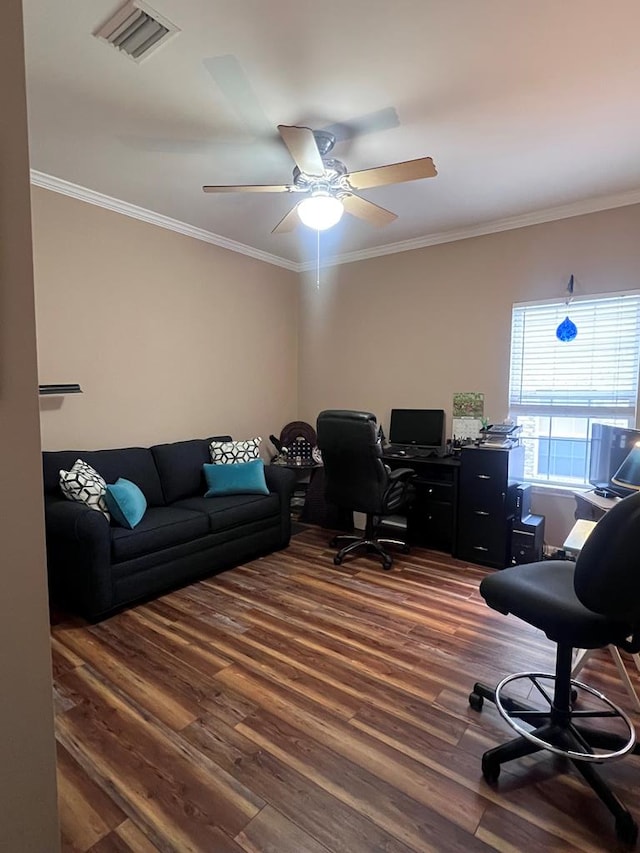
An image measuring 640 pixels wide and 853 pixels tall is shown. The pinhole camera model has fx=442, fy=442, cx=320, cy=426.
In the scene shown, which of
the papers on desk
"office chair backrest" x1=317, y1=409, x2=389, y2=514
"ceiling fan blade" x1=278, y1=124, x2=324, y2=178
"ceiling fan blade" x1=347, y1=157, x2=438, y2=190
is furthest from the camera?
"office chair backrest" x1=317, y1=409, x2=389, y2=514

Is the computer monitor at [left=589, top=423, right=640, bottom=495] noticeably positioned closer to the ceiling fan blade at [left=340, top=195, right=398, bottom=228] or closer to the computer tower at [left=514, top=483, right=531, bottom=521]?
the computer tower at [left=514, top=483, right=531, bottom=521]

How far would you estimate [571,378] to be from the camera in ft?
11.6

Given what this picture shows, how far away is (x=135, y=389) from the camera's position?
3615 mm

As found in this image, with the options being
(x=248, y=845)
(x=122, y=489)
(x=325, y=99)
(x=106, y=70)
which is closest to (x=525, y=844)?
(x=248, y=845)

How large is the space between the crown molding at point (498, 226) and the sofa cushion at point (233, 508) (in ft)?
8.65

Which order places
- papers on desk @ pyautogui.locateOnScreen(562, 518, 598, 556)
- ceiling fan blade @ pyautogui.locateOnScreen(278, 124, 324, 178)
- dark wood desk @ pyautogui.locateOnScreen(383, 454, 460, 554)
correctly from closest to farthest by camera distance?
papers on desk @ pyautogui.locateOnScreen(562, 518, 598, 556) → ceiling fan blade @ pyautogui.locateOnScreen(278, 124, 324, 178) → dark wood desk @ pyautogui.locateOnScreen(383, 454, 460, 554)

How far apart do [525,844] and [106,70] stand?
3.30 m

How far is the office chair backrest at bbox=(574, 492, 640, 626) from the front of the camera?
1310mm

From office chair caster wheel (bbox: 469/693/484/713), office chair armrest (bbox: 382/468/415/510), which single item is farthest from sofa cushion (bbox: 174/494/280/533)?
office chair caster wheel (bbox: 469/693/484/713)

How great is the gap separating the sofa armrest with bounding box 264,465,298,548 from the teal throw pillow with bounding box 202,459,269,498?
72 millimetres

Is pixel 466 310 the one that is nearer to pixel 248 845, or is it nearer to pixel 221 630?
pixel 221 630

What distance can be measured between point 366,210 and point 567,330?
188 cm

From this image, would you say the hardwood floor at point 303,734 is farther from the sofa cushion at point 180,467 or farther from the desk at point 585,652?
the sofa cushion at point 180,467

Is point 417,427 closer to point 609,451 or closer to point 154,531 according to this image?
point 609,451
